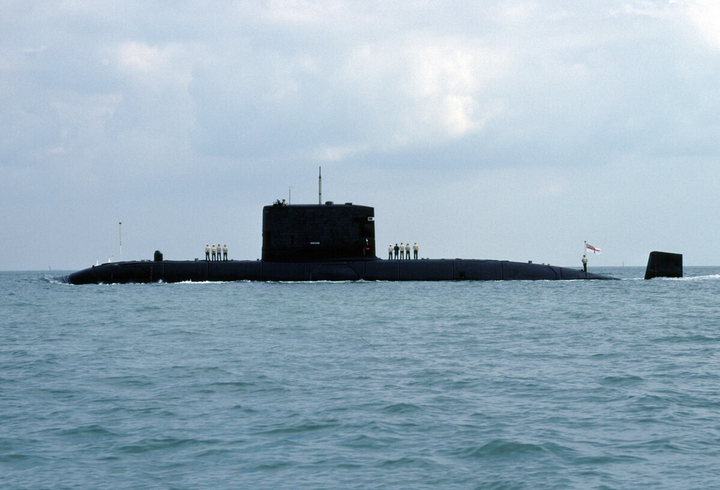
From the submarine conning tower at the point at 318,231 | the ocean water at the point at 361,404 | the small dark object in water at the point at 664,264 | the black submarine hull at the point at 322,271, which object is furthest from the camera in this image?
the small dark object in water at the point at 664,264

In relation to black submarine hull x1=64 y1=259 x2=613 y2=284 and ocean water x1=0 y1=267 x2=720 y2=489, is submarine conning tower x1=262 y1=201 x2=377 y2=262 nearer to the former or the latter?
black submarine hull x1=64 y1=259 x2=613 y2=284

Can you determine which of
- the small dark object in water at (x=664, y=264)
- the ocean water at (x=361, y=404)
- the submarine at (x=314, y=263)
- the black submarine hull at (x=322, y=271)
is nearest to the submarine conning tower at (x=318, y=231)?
the submarine at (x=314, y=263)

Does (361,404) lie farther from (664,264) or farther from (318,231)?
(664,264)

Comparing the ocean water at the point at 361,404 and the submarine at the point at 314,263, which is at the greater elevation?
the submarine at the point at 314,263

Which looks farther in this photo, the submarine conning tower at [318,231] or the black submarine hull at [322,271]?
the black submarine hull at [322,271]

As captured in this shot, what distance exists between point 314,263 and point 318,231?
6.38 ft

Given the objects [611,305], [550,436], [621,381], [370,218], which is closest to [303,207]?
[370,218]

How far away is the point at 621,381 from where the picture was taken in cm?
1311

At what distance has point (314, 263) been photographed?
137 ft

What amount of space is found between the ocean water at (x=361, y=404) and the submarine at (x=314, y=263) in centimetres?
1737

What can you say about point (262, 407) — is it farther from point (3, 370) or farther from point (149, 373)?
point (3, 370)

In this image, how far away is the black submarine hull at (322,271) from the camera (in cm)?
4184

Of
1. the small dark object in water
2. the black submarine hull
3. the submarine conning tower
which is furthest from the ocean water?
the small dark object in water

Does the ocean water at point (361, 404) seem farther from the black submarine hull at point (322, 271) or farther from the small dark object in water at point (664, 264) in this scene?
the small dark object in water at point (664, 264)
